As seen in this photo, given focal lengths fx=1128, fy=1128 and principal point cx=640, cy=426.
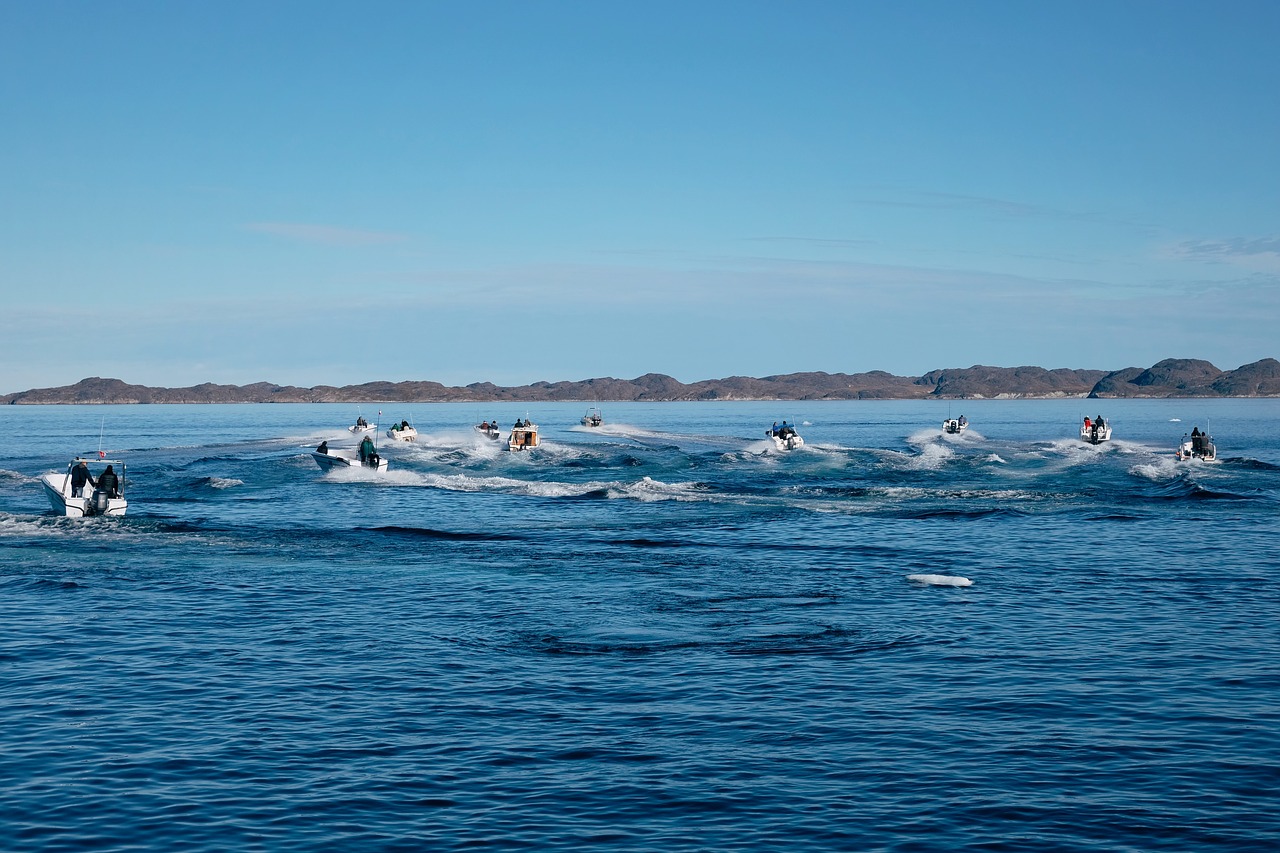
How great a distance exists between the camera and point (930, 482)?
203 ft

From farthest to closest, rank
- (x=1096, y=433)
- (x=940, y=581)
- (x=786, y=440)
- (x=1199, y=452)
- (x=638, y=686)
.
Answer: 1. (x=1096, y=433)
2. (x=786, y=440)
3. (x=1199, y=452)
4. (x=940, y=581)
5. (x=638, y=686)

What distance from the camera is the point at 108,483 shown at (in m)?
40.8

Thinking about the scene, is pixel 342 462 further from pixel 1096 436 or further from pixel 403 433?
pixel 1096 436

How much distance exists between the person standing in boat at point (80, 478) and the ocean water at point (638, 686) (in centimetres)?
132

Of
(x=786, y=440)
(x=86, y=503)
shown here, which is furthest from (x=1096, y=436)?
(x=86, y=503)

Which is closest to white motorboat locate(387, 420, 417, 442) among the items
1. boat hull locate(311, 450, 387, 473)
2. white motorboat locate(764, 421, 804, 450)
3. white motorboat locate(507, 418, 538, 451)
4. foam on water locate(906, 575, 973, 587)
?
white motorboat locate(507, 418, 538, 451)

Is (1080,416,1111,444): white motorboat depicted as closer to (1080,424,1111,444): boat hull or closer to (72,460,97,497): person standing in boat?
(1080,424,1111,444): boat hull

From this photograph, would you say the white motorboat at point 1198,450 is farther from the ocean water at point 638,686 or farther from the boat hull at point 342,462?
the boat hull at point 342,462

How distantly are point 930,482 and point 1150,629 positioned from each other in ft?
130

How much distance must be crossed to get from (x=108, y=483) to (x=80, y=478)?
3.53 ft

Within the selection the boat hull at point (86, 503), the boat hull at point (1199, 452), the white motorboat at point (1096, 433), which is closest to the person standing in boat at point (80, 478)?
the boat hull at point (86, 503)

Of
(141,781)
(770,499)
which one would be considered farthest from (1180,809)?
(770,499)

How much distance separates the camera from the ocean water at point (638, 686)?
1257 centimetres

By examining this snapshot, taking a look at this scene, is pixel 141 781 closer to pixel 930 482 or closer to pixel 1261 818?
pixel 1261 818
